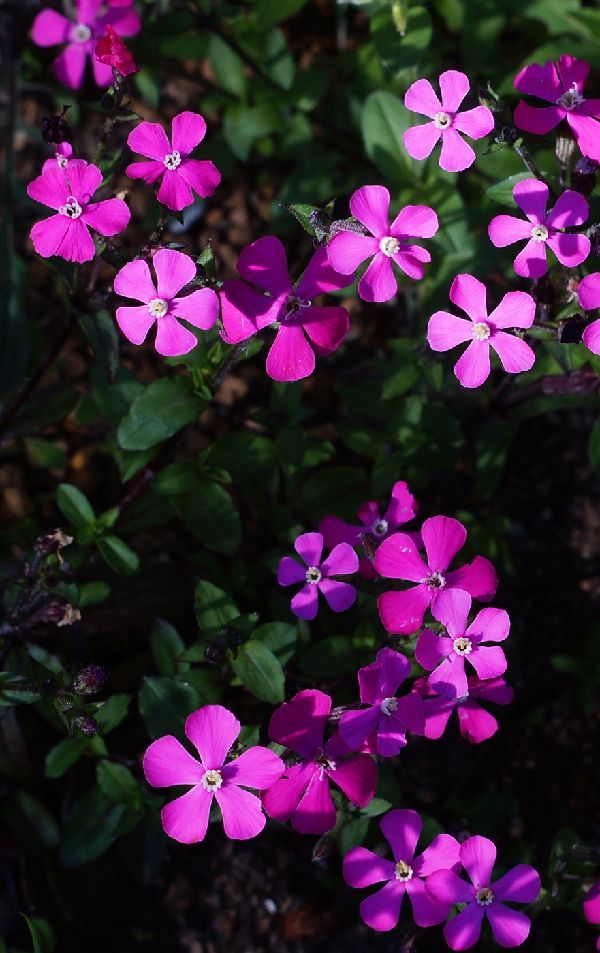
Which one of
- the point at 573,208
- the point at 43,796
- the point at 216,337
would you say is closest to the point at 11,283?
the point at 216,337

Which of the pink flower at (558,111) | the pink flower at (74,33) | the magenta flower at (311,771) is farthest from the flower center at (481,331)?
the pink flower at (74,33)

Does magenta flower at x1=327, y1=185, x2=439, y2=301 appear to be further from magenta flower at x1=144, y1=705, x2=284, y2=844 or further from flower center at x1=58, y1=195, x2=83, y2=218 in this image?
magenta flower at x1=144, y1=705, x2=284, y2=844

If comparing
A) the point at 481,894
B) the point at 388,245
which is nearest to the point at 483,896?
the point at 481,894

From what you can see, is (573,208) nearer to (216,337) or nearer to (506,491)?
(216,337)

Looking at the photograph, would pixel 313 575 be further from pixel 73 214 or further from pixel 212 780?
pixel 73 214

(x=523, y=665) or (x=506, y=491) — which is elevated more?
(x=506, y=491)

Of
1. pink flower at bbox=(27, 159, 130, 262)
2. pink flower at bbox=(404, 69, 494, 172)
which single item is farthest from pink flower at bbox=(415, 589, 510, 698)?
pink flower at bbox=(27, 159, 130, 262)
